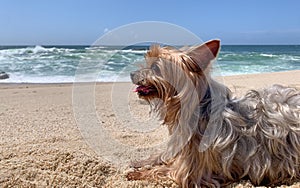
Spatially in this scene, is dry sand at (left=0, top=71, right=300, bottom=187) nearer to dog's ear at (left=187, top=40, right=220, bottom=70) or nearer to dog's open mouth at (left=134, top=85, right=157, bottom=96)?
dog's open mouth at (left=134, top=85, right=157, bottom=96)

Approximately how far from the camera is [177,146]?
3.52 m

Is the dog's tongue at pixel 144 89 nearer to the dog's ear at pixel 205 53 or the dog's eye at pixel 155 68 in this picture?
the dog's eye at pixel 155 68

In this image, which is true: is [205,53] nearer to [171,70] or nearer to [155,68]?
[171,70]

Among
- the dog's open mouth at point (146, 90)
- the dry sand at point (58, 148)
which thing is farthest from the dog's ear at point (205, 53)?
the dry sand at point (58, 148)

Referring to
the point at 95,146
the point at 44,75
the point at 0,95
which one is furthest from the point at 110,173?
the point at 44,75

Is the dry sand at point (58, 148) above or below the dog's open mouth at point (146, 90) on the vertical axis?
below

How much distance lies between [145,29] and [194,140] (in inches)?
42.6

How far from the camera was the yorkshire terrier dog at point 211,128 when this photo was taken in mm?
3326

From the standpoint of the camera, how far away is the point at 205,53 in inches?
126

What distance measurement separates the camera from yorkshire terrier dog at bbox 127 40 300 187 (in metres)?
3.33

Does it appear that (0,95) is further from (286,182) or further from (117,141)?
(286,182)

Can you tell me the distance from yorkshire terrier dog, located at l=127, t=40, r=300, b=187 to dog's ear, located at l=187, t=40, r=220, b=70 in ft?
0.06

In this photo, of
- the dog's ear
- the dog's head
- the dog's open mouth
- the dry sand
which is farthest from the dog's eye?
the dry sand

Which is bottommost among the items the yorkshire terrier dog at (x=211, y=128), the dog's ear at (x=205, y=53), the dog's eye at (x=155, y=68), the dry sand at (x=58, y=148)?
the dry sand at (x=58, y=148)
